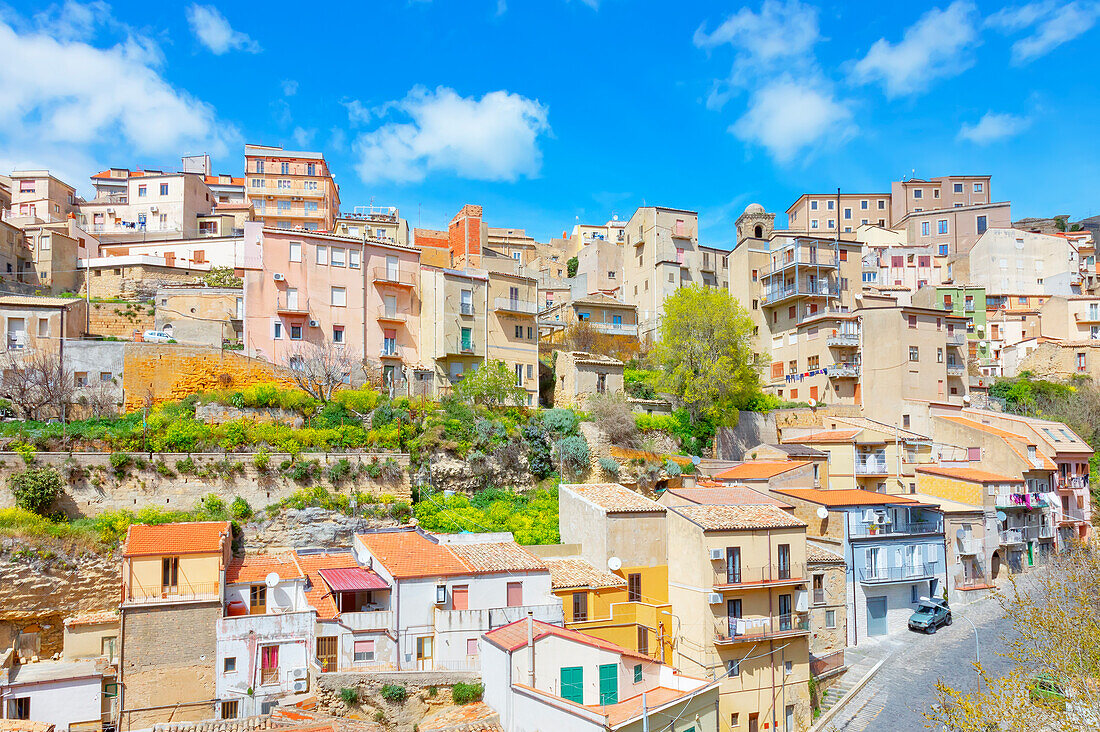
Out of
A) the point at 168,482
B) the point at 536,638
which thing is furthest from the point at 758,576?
the point at 168,482

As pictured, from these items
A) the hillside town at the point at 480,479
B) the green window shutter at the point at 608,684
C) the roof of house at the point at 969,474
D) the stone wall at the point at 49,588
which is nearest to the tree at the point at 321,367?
the hillside town at the point at 480,479

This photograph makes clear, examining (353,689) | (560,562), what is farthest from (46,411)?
(560,562)

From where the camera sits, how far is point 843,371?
49.3m

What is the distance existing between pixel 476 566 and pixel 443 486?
826 cm

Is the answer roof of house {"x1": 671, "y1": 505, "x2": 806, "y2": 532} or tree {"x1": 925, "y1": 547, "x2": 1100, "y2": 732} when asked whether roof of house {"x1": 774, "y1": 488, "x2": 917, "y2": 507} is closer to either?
roof of house {"x1": 671, "y1": 505, "x2": 806, "y2": 532}

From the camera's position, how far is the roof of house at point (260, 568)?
2711 cm

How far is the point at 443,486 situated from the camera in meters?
34.5

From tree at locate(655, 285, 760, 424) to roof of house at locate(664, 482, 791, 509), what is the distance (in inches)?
390

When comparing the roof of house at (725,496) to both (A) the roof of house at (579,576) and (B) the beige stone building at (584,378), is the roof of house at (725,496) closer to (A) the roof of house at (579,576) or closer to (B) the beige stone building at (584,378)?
(A) the roof of house at (579,576)

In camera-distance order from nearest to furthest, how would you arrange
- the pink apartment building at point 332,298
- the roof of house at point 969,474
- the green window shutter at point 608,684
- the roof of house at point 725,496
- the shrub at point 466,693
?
the green window shutter at point 608,684 < the shrub at point 466,693 < the roof of house at point 725,496 < the roof of house at point 969,474 < the pink apartment building at point 332,298

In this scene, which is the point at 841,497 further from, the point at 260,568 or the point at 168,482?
the point at 168,482

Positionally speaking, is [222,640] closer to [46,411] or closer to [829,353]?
[46,411]

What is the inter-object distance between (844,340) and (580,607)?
3041cm

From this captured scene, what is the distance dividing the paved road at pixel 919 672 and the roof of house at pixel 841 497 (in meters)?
5.56
